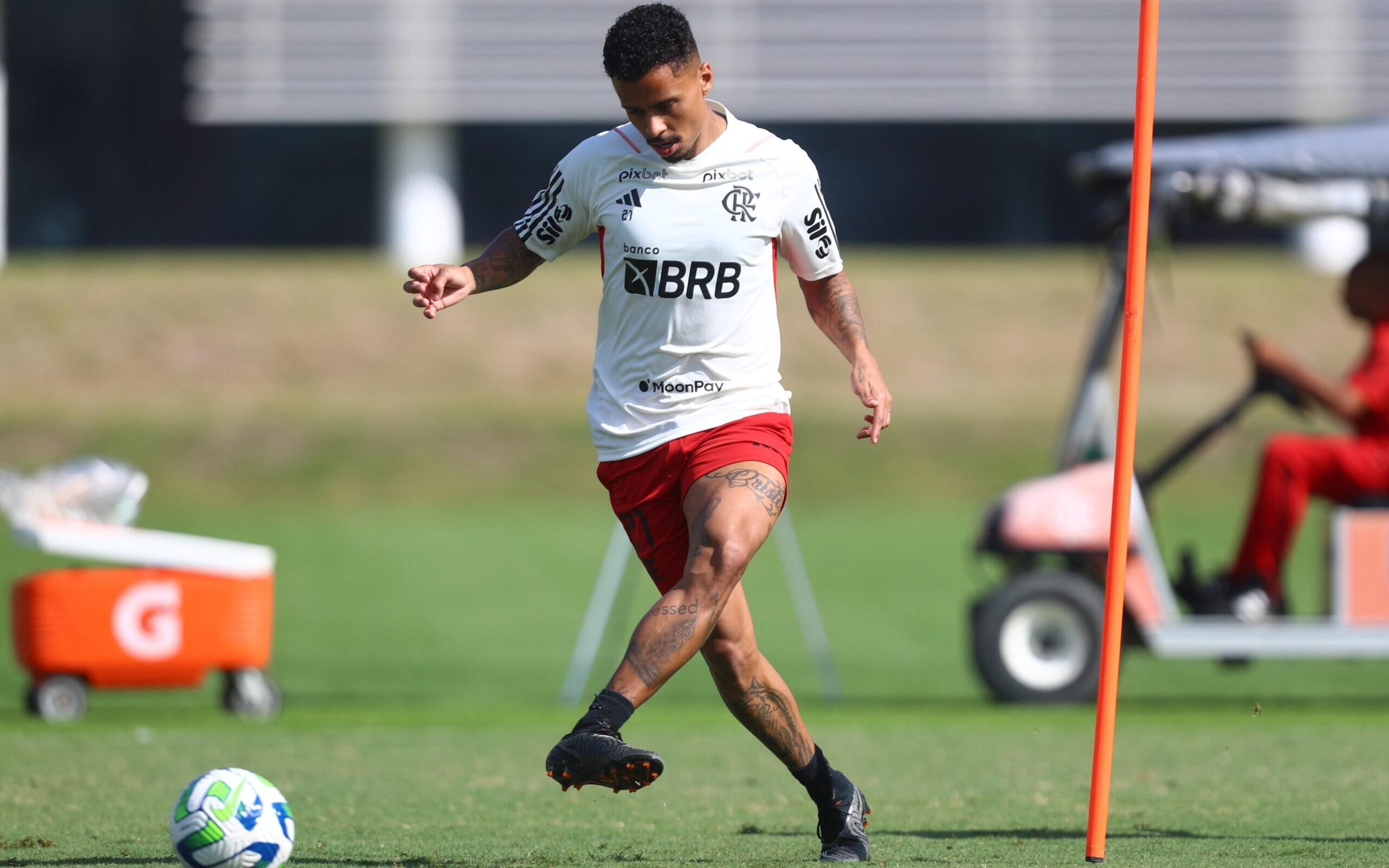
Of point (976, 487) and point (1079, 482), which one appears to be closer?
point (1079, 482)

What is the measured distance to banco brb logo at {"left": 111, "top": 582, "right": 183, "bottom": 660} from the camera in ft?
29.8

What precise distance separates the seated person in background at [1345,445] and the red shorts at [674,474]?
4.85 m

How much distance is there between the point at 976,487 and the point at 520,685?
13215mm

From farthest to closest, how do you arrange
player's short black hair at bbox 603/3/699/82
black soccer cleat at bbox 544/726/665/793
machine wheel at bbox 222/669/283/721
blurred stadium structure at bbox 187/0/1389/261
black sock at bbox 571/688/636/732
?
blurred stadium structure at bbox 187/0/1389/261
machine wheel at bbox 222/669/283/721
player's short black hair at bbox 603/3/699/82
black sock at bbox 571/688/636/732
black soccer cleat at bbox 544/726/665/793

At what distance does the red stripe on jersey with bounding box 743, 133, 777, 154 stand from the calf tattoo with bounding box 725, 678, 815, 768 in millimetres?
1320

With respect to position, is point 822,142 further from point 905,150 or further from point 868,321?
point 868,321

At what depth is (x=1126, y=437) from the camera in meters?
4.65

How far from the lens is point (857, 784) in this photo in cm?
659

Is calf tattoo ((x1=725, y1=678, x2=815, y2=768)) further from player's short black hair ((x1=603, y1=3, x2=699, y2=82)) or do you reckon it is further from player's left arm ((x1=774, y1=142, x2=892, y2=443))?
player's short black hair ((x1=603, y1=3, x2=699, y2=82))

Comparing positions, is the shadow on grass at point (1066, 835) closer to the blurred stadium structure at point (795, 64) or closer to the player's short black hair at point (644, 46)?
the player's short black hair at point (644, 46)

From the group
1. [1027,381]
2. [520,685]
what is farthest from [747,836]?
[1027,381]

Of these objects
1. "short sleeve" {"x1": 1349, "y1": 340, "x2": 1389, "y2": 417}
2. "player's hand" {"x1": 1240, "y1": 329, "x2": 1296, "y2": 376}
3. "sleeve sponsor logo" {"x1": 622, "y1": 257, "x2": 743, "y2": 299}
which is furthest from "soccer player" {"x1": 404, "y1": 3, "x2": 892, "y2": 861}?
"short sleeve" {"x1": 1349, "y1": 340, "x2": 1389, "y2": 417}

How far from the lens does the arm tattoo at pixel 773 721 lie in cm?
474

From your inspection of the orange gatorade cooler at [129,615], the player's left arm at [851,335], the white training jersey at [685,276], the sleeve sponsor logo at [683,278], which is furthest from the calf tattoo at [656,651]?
the orange gatorade cooler at [129,615]
